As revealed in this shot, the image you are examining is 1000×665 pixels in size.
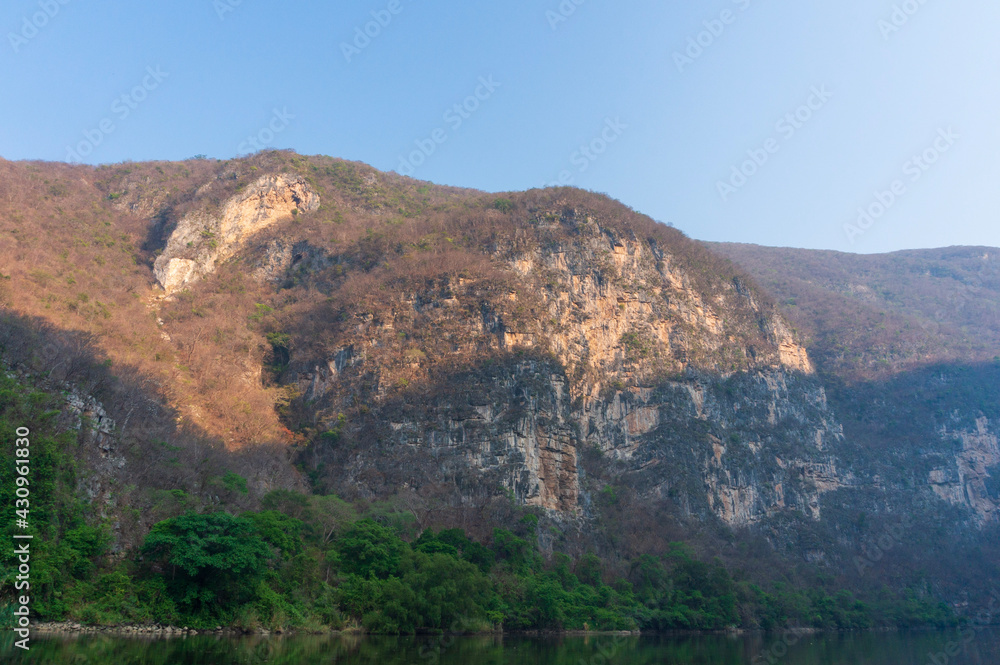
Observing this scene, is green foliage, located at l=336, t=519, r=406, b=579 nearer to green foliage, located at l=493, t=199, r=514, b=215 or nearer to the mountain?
the mountain

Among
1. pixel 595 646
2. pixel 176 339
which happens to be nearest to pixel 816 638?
pixel 595 646

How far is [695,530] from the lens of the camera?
184 ft

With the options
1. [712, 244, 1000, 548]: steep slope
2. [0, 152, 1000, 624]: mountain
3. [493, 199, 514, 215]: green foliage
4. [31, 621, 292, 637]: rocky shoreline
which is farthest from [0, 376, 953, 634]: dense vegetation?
[712, 244, 1000, 548]: steep slope

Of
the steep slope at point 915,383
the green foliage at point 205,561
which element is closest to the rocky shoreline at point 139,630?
the green foliage at point 205,561

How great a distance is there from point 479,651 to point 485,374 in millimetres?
31023

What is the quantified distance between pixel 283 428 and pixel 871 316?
81.2m

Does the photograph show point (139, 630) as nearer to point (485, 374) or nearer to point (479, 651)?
point (479, 651)

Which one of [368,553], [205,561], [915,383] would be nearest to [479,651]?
[368,553]

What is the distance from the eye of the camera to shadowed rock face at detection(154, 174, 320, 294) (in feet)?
210

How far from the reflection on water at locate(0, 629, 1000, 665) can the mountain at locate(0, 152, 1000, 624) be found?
9.86 metres

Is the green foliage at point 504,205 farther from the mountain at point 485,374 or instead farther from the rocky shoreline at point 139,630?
the rocky shoreline at point 139,630

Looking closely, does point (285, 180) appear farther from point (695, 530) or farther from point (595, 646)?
point (595, 646)

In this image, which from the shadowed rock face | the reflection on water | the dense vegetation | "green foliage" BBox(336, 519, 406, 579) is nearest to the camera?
the reflection on water

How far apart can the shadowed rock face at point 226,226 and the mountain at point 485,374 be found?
25 cm
